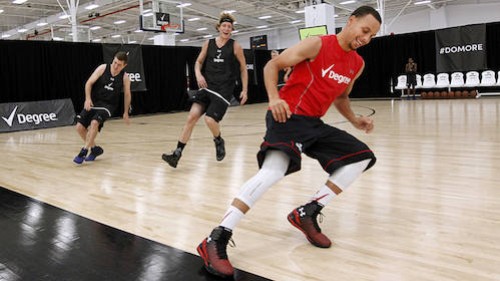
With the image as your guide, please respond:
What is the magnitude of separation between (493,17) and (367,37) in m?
23.0

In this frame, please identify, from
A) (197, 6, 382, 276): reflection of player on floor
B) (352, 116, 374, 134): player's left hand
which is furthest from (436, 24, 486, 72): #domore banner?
(197, 6, 382, 276): reflection of player on floor

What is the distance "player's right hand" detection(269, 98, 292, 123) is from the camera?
6.38ft

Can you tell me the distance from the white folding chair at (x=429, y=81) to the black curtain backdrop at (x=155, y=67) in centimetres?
36

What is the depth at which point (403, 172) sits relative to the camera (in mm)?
3904

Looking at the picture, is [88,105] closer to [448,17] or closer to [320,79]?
[320,79]

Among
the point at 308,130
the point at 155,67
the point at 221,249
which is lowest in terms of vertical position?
the point at 221,249

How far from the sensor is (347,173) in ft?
7.22

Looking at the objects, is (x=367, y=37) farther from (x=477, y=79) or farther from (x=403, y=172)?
(x=477, y=79)

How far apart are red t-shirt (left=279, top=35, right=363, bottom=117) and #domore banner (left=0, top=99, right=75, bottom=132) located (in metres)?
9.56

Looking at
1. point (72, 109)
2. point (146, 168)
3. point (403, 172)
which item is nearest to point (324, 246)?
point (403, 172)

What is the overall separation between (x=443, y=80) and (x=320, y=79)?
1374 cm

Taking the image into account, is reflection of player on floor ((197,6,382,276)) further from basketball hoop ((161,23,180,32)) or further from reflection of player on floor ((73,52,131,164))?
basketball hoop ((161,23,180,32))

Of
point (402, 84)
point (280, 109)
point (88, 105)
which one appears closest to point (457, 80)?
point (402, 84)

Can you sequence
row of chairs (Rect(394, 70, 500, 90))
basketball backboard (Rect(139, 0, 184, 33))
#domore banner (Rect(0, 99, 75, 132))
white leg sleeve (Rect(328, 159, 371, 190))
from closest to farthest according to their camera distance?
white leg sleeve (Rect(328, 159, 371, 190))
#domore banner (Rect(0, 99, 75, 132))
row of chairs (Rect(394, 70, 500, 90))
basketball backboard (Rect(139, 0, 184, 33))
